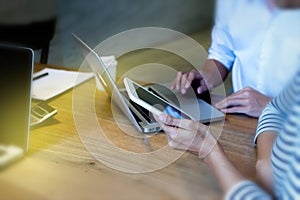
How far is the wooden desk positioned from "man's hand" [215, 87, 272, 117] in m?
0.06

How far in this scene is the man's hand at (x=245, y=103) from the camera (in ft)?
3.15

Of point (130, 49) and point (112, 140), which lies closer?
point (112, 140)

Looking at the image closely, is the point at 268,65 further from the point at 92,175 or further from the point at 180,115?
the point at 92,175

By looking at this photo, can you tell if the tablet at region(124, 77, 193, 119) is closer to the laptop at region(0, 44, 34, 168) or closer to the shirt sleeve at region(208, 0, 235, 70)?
the laptop at region(0, 44, 34, 168)

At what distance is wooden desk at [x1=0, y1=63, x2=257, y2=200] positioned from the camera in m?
0.62

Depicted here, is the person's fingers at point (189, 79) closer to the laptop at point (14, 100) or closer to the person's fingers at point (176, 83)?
the person's fingers at point (176, 83)

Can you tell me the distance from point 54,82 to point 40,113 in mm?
A: 251

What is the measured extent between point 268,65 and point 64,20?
1676mm

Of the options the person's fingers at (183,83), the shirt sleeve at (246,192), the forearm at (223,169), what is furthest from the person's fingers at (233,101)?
the shirt sleeve at (246,192)

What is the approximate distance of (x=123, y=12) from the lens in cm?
313

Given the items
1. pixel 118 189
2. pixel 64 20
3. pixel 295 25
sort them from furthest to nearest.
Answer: pixel 64 20 → pixel 295 25 → pixel 118 189

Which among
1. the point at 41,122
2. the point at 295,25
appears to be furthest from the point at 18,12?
the point at 295,25

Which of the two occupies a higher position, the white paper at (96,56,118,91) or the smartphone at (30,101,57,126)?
the white paper at (96,56,118,91)

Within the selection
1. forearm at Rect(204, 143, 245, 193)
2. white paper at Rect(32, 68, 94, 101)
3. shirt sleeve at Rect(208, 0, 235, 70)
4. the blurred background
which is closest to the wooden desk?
forearm at Rect(204, 143, 245, 193)
